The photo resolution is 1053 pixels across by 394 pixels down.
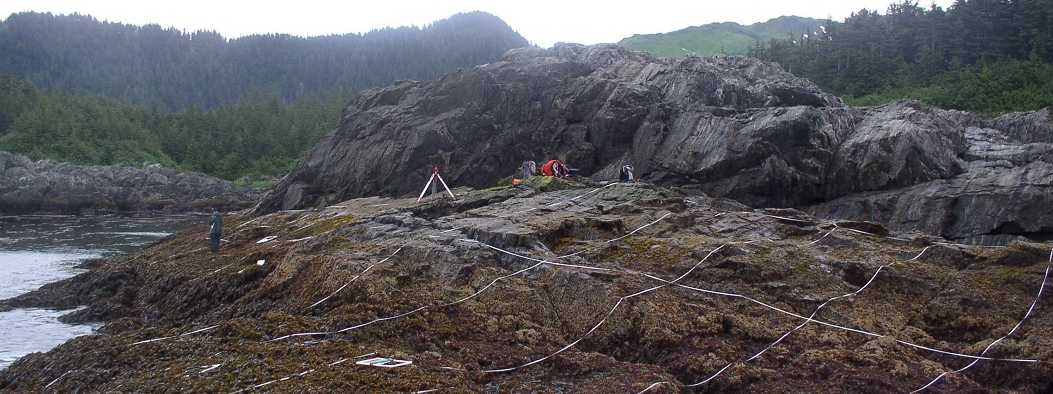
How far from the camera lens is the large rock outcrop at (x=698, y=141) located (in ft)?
71.9

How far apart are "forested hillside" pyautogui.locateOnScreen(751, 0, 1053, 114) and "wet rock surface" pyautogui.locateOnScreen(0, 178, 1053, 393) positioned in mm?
34941

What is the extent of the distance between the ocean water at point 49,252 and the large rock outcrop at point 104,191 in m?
1.99

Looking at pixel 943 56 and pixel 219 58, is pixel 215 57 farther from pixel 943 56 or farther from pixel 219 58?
pixel 943 56

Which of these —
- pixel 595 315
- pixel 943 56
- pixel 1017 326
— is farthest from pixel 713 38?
pixel 595 315

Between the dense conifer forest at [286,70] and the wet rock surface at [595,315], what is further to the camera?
the dense conifer forest at [286,70]

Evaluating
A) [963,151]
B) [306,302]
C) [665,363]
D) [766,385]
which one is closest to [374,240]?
[306,302]

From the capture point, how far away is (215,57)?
6309 inches

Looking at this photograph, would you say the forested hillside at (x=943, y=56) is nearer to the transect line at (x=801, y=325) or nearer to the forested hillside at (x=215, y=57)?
the transect line at (x=801, y=325)

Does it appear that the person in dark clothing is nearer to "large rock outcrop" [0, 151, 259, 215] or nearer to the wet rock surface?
the wet rock surface

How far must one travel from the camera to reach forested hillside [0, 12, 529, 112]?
145500 millimetres

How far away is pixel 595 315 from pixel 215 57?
554 ft

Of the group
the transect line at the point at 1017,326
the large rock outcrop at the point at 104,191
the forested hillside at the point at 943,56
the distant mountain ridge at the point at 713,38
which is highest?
the distant mountain ridge at the point at 713,38

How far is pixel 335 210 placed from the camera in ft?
76.6

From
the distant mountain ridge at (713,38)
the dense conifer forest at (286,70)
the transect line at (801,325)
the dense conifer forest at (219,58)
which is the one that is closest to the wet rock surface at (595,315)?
the transect line at (801,325)
